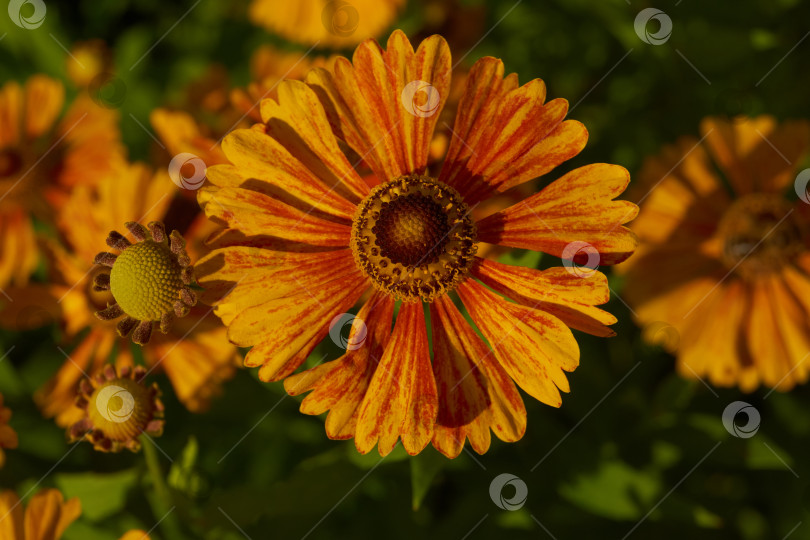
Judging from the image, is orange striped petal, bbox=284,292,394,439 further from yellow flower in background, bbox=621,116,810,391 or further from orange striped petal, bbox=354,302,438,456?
yellow flower in background, bbox=621,116,810,391

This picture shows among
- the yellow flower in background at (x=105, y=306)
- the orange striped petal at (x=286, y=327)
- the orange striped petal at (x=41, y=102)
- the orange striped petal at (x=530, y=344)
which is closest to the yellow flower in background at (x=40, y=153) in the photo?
the orange striped petal at (x=41, y=102)

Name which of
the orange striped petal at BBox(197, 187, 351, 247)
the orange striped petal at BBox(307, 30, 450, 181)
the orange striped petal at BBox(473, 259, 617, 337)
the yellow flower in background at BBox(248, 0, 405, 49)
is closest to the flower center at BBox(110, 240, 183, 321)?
the orange striped petal at BBox(197, 187, 351, 247)

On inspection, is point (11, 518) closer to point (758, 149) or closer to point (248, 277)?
point (248, 277)

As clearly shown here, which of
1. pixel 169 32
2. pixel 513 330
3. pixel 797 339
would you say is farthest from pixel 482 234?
pixel 169 32

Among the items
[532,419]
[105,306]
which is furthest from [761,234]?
[105,306]

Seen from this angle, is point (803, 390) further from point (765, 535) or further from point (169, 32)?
point (169, 32)

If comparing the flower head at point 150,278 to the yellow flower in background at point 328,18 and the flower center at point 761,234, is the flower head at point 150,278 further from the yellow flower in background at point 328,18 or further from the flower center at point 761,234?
the flower center at point 761,234
